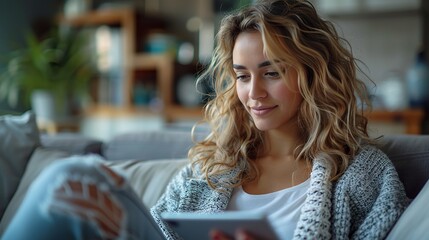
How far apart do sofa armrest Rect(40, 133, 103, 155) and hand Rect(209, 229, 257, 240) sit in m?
0.97

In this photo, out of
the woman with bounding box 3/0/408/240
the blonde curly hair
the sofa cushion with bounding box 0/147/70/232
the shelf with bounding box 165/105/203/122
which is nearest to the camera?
the woman with bounding box 3/0/408/240

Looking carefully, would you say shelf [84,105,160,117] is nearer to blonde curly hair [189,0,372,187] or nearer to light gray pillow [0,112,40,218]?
light gray pillow [0,112,40,218]

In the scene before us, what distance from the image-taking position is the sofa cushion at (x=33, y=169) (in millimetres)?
1589

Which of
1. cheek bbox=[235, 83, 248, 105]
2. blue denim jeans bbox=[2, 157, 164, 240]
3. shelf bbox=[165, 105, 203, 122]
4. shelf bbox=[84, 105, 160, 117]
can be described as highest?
cheek bbox=[235, 83, 248, 105]

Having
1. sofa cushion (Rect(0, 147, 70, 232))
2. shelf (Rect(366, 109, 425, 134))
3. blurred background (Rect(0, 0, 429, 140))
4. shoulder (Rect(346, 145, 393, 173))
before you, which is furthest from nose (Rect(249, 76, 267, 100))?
shelf (Rect(366, 109, 425, 134))

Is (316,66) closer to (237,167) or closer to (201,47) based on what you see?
(237,167)

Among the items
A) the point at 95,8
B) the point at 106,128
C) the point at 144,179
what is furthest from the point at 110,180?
the point at 95,8

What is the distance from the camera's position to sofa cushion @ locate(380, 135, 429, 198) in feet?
4.43

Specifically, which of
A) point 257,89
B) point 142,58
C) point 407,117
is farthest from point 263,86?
point 142,58

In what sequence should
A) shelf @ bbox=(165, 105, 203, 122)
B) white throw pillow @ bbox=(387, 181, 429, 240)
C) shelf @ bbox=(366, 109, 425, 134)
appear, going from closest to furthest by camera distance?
white throw pillow @ bbox=(387, 181, 429, 240), shelf @ bbox=(366, 109, 425, 134), shelf @ bbox=(165, 105, 203, 122)

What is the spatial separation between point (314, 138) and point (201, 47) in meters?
3.05

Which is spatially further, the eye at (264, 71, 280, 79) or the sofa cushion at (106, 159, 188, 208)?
the sofa cushion at (106, 159, 188, 208)

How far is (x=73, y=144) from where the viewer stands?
1869 mm

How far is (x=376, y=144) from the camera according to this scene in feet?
4.63
